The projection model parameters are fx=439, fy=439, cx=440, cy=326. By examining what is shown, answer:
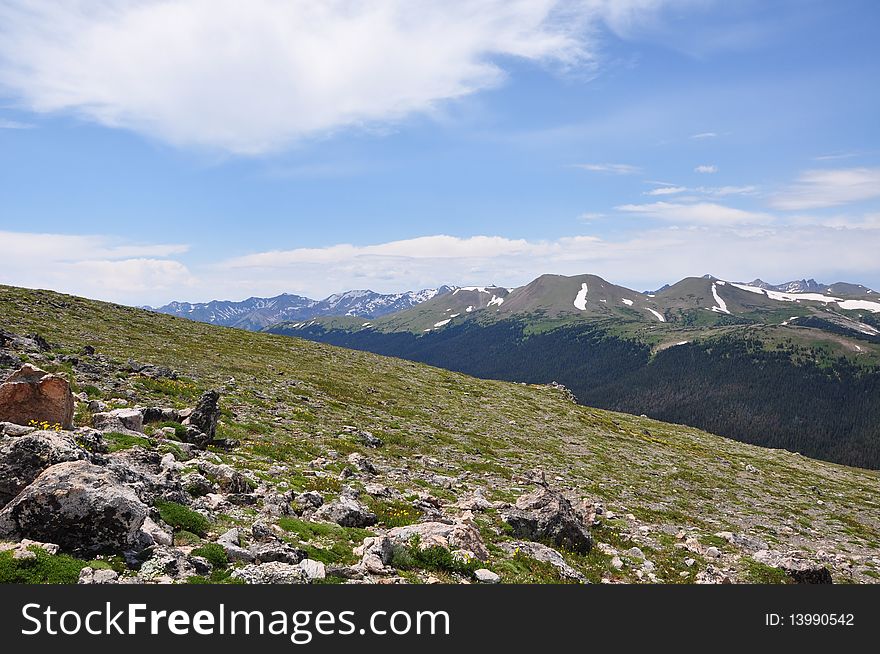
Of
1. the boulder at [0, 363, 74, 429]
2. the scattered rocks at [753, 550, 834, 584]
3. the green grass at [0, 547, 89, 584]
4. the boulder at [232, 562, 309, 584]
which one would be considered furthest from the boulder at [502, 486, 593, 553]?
the boulder at [0, 363, 74, 429]

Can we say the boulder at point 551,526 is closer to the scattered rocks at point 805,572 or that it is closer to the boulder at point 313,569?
the scattered rocks at point 805,572

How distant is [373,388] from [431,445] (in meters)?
24.5

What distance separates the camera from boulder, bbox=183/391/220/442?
2394cm

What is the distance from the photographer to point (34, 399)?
54.4 feet

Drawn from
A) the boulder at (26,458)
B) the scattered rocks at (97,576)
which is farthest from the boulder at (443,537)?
the boulder at (26,458)

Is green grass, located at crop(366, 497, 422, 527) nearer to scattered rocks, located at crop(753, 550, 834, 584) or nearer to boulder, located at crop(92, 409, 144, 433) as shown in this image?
boulder, located at crop(92, 409, 144, 433)

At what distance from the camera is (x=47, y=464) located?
12172mm

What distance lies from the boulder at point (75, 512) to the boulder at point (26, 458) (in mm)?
1110

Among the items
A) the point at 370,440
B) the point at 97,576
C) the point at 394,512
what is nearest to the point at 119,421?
the point at 97,576

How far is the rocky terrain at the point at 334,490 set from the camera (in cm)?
1138

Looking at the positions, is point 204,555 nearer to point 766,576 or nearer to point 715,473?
point 766,576

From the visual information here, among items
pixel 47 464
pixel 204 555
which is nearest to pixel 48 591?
pixel 204 555

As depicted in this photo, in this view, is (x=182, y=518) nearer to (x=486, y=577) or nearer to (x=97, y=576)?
(x=97, y=576)

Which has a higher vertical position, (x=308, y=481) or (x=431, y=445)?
(x=308, y=481)
